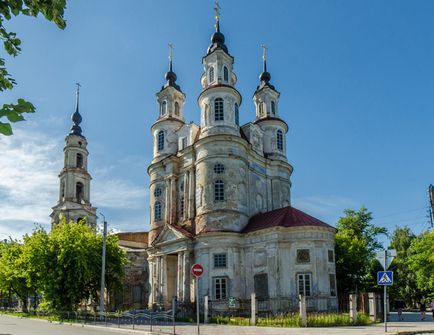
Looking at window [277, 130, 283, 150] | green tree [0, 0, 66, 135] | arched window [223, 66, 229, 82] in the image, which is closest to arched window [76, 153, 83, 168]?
arched window [223, 66, 229, 82]

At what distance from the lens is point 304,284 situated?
3200 cm

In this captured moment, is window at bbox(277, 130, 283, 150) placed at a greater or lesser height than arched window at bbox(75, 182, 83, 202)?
greater

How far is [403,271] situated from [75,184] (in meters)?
41.5

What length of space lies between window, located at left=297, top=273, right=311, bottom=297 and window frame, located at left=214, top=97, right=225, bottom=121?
14530 millimetres

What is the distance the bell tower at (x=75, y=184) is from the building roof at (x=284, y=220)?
27790mm

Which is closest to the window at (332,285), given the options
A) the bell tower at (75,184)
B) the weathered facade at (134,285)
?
the weathered facade at (134,285)

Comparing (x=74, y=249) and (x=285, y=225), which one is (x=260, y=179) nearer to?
(x=285, y=225)

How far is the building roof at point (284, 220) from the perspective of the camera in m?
33.3

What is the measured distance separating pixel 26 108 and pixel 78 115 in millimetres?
59748

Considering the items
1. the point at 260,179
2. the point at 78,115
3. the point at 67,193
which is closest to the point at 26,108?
the point at 260,179

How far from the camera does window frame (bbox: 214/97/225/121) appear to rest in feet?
129

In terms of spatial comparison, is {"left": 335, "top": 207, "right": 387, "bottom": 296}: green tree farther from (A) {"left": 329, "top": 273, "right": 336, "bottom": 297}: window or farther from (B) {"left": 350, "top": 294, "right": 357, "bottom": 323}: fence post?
(B) {"left": 350, "top": 294, "right": 357, "bottom": 323}: fence post

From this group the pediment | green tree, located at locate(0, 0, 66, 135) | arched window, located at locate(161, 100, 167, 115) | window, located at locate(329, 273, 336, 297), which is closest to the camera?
green tree, located at locate(0, 0, 66, 135)

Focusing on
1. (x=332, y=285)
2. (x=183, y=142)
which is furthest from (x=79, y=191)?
(x=332, y=285)
